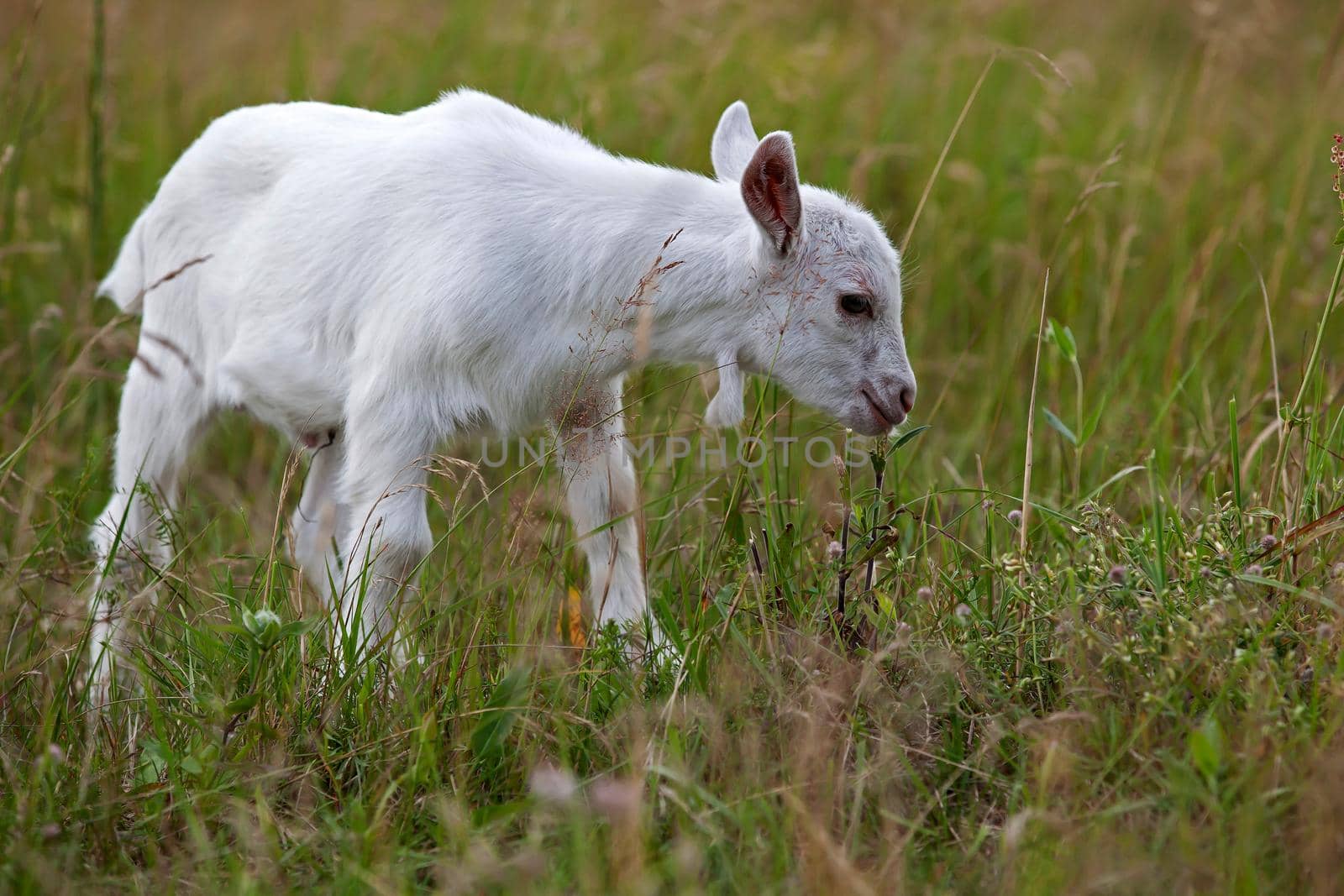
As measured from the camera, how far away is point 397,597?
3.12 meters

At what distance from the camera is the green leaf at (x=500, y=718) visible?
8.87 ft

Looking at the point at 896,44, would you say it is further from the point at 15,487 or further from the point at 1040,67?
the point at 15,487

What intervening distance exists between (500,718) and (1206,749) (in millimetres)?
1383

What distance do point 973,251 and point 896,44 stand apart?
170 cm

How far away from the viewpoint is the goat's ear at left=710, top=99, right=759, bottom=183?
355 centimetres

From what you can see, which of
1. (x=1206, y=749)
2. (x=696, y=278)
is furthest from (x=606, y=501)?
(x=1206, y=749)

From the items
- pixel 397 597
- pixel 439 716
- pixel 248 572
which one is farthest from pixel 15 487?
pixel 439 716

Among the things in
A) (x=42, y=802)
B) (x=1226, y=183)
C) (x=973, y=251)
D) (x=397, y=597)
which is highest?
(x=1226, y=183)

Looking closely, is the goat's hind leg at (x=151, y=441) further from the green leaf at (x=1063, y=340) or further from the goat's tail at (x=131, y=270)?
the green leaf at (x=1063, y=340)

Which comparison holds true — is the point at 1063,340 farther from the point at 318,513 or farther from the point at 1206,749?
the point at 318,513

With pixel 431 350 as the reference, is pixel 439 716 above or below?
below

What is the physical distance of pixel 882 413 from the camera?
3.33 meters

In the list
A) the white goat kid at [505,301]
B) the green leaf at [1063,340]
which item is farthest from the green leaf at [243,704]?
the green leaf at [1063,340]

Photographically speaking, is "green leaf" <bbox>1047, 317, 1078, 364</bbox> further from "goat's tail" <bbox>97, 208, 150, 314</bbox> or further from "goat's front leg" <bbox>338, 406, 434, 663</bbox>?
"goat's tail" <bbox>97, 208, 150, 314</bbox>
